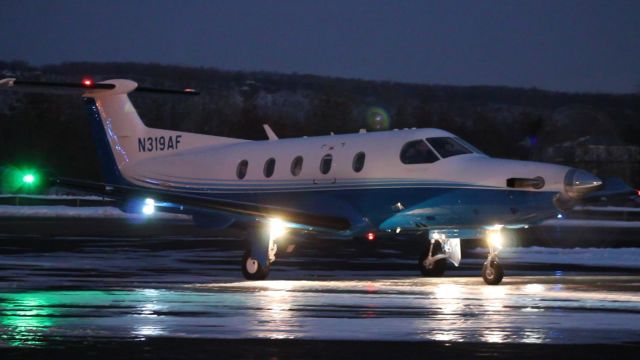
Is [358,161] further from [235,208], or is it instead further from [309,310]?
[309,310]

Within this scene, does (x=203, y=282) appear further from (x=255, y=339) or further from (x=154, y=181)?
(x=255, y=339)

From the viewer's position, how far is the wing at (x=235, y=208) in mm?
23625

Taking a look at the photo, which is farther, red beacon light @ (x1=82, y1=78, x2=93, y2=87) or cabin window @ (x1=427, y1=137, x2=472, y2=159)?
red beacon light @ (x1=82, y1=78, x2=93, y2=87)

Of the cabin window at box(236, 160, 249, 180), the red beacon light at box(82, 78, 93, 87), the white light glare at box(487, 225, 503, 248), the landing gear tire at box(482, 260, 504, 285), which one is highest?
the red beacon light at box(82, 78, 93, 87)

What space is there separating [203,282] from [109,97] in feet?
29.7

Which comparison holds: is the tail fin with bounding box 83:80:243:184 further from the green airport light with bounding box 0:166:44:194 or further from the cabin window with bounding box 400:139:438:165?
the cabin window with bounding box 400:139:438:165

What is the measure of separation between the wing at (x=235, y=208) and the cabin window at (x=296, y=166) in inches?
35.2

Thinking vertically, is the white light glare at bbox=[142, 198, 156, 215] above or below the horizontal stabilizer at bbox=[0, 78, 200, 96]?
below

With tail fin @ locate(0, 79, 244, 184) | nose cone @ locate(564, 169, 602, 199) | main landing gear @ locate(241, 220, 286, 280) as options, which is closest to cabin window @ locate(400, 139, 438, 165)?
main landing gear @ locate(241, 220, 286, 280)

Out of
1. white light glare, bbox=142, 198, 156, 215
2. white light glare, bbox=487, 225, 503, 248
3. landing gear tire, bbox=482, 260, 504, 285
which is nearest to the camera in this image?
landing gear tire, bbox=482, 260, 504, 285

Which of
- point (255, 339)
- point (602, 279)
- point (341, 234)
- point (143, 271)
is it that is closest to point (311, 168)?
point (341, 234)

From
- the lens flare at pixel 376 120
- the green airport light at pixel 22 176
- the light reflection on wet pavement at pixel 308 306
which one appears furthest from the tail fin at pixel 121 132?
the lens flare at pixel 376 120

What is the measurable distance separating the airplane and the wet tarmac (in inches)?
37.3

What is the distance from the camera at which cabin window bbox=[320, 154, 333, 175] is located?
968 inches
